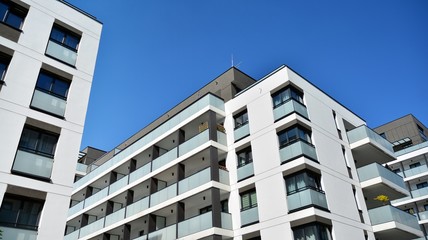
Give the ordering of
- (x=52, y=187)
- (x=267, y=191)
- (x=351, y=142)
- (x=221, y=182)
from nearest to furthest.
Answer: (x=52, y=187) → (x=267, y=191) → (x=221, y=182) → (x=351, y=142)

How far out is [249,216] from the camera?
23.7m

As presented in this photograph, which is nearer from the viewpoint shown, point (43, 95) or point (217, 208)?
point (43, 95)

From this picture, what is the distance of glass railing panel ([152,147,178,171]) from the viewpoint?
1160 inches

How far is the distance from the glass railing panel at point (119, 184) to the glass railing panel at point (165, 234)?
822cm

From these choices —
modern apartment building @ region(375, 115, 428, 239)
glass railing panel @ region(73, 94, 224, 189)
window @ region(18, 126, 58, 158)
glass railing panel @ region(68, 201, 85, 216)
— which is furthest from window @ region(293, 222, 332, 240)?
glass railing panel @ region(68, 201, 85, 216)

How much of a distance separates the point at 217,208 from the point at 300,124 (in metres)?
8.20

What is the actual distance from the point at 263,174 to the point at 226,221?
418cm

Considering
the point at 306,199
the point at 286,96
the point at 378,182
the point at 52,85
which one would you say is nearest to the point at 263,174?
the point at 306,199

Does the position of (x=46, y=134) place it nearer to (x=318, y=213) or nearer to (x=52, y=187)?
(x=52, y=187)

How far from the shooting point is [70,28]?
19734 mm

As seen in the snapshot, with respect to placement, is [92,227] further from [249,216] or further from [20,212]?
[20,212]

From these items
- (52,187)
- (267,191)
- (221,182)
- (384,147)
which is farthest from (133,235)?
(384,147)

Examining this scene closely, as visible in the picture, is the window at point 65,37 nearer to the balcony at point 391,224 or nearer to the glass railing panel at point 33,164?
the glass railing panel at point 33,164

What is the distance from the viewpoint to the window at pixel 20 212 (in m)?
14.0
